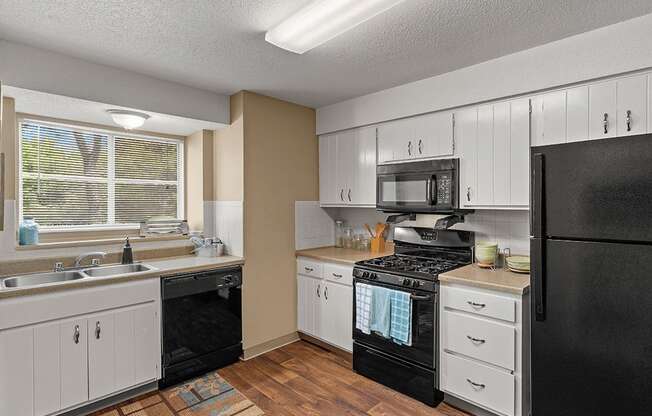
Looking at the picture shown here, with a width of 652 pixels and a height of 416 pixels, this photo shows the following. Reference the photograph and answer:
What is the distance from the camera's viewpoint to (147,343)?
8.57 feet

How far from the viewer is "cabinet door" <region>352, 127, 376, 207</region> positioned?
3.37 meters

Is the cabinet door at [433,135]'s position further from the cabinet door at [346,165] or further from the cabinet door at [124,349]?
the cabinet door at [124,349]

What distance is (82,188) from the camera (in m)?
3.13

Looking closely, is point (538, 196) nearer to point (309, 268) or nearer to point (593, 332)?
point (593, 332)

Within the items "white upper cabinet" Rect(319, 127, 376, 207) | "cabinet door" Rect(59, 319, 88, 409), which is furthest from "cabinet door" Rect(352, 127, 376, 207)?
"cabinet door" Rect(59, 319, 88, 409)

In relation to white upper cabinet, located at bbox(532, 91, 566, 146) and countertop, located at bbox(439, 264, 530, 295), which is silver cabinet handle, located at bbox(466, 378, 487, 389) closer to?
countertop, located at bbox(439, 264, 530, 295)

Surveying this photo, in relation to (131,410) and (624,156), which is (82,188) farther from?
(624,156)

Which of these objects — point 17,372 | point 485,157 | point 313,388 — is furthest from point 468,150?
point 17,372

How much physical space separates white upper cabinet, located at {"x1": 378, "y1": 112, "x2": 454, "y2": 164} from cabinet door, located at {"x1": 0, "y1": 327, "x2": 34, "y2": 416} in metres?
2.89

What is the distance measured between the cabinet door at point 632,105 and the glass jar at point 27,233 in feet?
13.2

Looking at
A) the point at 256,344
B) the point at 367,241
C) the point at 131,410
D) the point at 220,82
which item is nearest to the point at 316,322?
the point at 256,344

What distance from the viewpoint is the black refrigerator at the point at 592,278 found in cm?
157

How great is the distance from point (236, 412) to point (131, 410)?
0.73 meters

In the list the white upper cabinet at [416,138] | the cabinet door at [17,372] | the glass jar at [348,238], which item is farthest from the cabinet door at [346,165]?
the cabinet door at [17,372]
